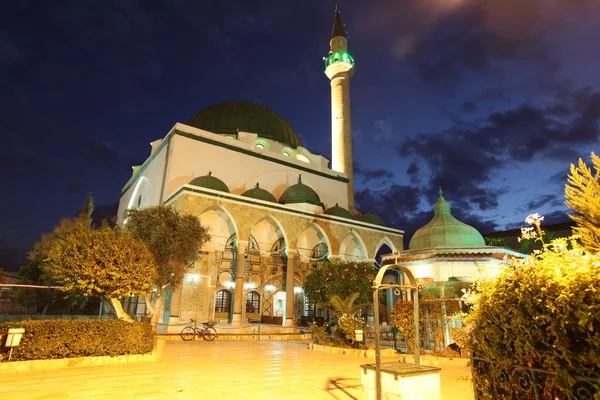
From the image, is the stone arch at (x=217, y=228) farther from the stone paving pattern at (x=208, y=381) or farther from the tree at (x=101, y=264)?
the stone paving pattern at (x=208, y=381)

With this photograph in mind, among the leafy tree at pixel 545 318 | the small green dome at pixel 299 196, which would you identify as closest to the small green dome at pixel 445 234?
the small green dome at pixel 299 196

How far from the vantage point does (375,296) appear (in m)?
4.32

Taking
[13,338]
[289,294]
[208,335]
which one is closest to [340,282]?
[289,294]

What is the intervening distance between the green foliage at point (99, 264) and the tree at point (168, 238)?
383 centimetres

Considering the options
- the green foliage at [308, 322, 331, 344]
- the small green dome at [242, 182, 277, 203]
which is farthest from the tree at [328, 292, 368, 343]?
the small green dome at [242, 182, 277, 203]

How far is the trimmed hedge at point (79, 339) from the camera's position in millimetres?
6680

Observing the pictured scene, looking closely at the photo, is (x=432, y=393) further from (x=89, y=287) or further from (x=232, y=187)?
(x=232, y=187)

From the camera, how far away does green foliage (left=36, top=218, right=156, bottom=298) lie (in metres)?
8.53

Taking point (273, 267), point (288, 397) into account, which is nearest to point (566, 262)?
point (288, 397)

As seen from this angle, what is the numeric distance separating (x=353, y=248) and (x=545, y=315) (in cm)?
2310

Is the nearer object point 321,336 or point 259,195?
point 321,336

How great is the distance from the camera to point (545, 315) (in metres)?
2.29

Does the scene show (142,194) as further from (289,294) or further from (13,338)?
(13,338)

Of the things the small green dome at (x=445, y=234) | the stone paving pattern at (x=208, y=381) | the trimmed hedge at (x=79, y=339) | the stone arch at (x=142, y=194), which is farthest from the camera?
the stone arch at (x=142, y=194)
